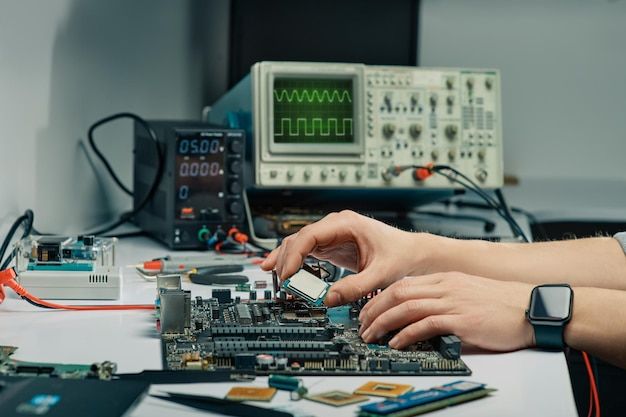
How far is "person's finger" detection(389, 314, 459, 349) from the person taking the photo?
1.28 meters

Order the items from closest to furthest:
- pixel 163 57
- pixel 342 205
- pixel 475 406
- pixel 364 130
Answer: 1. pixel 475 406
2. pixel 364 130
3. pixel 342 205
4. pixel 163 57

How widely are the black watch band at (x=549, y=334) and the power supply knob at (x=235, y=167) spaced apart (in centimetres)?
123

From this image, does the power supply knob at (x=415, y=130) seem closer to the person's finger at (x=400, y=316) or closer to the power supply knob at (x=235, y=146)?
the power supply knob at (x=235, y=146)

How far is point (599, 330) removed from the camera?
1334 millimetres

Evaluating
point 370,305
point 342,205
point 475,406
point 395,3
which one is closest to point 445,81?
point 342,205

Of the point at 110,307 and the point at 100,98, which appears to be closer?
the point at 110,307

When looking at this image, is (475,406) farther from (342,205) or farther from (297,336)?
(342,205)

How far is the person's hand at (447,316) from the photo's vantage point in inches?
51.0

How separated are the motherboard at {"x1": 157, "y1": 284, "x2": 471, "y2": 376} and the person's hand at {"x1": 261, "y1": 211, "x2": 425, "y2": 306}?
6 centimetres

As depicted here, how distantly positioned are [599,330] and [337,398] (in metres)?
0.46

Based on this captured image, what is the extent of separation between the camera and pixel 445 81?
2721 mm

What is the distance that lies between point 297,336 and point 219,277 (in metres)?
0.60

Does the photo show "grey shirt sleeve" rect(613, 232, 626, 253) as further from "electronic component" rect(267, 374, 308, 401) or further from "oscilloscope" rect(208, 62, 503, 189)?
"oscilloscope" rect(208, 62, 503, 189)

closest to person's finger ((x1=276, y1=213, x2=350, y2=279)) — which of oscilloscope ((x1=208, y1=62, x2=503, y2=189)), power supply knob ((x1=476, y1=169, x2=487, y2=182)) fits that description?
oscilloscope ((x1=208, y1=62, x2=503, y2=189))
